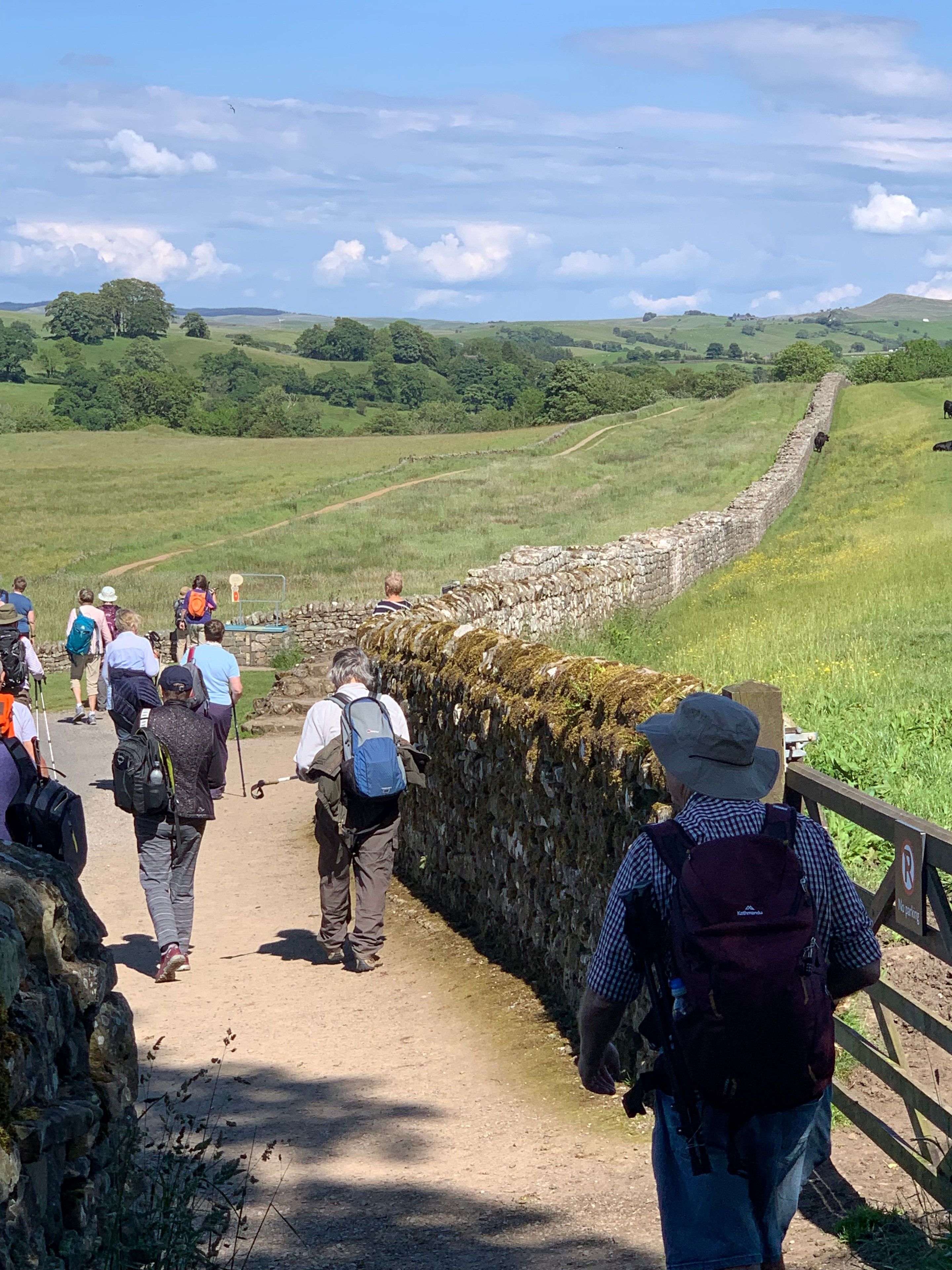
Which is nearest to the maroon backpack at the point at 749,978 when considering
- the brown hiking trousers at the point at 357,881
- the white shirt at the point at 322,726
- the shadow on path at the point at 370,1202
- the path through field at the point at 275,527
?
the shadow on path at the point at 370,1202

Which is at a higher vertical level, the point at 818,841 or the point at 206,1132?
the point at 818,841

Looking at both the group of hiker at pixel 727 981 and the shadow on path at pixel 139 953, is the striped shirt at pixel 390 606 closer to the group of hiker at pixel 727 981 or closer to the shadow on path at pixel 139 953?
the shadow on path at pixel 139 953

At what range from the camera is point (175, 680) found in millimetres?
8820

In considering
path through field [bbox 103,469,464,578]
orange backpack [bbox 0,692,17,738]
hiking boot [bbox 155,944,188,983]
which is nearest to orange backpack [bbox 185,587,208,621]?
hiking boot [bbox 155,944,188,983]

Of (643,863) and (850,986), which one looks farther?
(850,986)

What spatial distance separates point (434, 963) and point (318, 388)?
13307 cm

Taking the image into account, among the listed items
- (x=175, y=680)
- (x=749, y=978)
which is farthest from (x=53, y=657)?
(x=749, y=978)

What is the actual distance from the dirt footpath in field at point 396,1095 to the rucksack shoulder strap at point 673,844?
6.57 ft

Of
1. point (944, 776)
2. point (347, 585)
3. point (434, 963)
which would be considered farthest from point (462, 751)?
point (347, 585)

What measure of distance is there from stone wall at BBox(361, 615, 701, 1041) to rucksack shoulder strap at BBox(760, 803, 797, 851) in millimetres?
2732

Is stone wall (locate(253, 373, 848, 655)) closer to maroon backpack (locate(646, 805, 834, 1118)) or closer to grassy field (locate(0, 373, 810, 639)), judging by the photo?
grassy field (locate(0, 373, 810, 639))

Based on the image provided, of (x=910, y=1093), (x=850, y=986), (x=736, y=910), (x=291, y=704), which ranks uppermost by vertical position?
(x=736, y=910)

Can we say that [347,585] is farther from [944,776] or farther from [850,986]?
[850,986]

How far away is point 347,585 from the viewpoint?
31453 millimetres
